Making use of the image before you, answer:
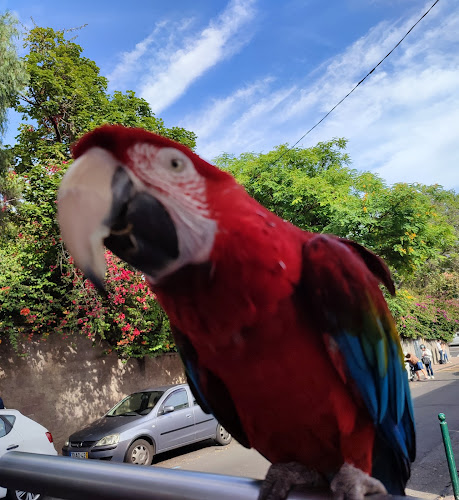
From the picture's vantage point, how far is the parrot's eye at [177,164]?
0.81m

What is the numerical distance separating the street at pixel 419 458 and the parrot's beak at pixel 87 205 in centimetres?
307

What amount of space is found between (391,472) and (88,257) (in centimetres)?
112

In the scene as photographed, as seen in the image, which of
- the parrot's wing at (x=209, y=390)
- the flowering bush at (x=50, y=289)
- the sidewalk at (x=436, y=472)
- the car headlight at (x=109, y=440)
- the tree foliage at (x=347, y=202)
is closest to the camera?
the parrot's wing at (x=209, y=390)

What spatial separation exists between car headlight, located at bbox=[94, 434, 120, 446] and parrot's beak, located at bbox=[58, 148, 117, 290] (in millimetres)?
5190

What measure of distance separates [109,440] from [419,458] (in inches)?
146

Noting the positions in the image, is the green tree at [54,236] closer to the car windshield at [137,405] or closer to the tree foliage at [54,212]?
the tree foliage at [54,212]

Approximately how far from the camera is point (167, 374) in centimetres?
869

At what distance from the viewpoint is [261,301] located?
0.86 metres

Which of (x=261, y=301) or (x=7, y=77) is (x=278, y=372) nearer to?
(x=261, y=301)

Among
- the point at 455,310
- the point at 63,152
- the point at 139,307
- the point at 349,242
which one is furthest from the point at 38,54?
the point at 455,310

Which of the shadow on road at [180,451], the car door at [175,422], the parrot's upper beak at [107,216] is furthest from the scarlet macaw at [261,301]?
the shadow on road at [180,451]

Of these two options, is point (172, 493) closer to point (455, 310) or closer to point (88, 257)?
point (88, 257)

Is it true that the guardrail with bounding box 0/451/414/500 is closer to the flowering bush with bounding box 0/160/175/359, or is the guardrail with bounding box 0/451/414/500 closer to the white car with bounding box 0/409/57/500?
the white car with bounding box 0/409/57/500

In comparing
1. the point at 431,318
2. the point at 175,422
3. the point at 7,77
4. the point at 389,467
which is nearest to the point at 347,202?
the point at 175,422
